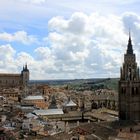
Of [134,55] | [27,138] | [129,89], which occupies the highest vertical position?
[134,55]

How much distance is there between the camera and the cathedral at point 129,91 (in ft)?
258

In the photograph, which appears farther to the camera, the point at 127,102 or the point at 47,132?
the point at 127,102

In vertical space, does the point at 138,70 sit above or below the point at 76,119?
above

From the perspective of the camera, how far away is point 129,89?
78.6 m

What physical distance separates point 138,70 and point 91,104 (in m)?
69.4

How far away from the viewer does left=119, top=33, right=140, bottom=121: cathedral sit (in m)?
78.6

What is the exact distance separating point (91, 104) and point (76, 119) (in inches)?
1632

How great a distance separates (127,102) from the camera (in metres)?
79.0

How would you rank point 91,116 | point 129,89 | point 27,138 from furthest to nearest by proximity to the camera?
point 91,116, point 129,89, point 27,138

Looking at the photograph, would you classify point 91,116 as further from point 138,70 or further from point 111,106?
point 111,106

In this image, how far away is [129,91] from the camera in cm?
7856

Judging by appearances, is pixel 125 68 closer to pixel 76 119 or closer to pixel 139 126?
pixel 139 126

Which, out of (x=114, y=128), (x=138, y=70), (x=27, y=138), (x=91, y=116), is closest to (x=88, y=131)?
(x=114, y=128)

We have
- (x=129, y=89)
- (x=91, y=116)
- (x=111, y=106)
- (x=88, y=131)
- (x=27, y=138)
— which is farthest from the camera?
(x=111, y=106)
